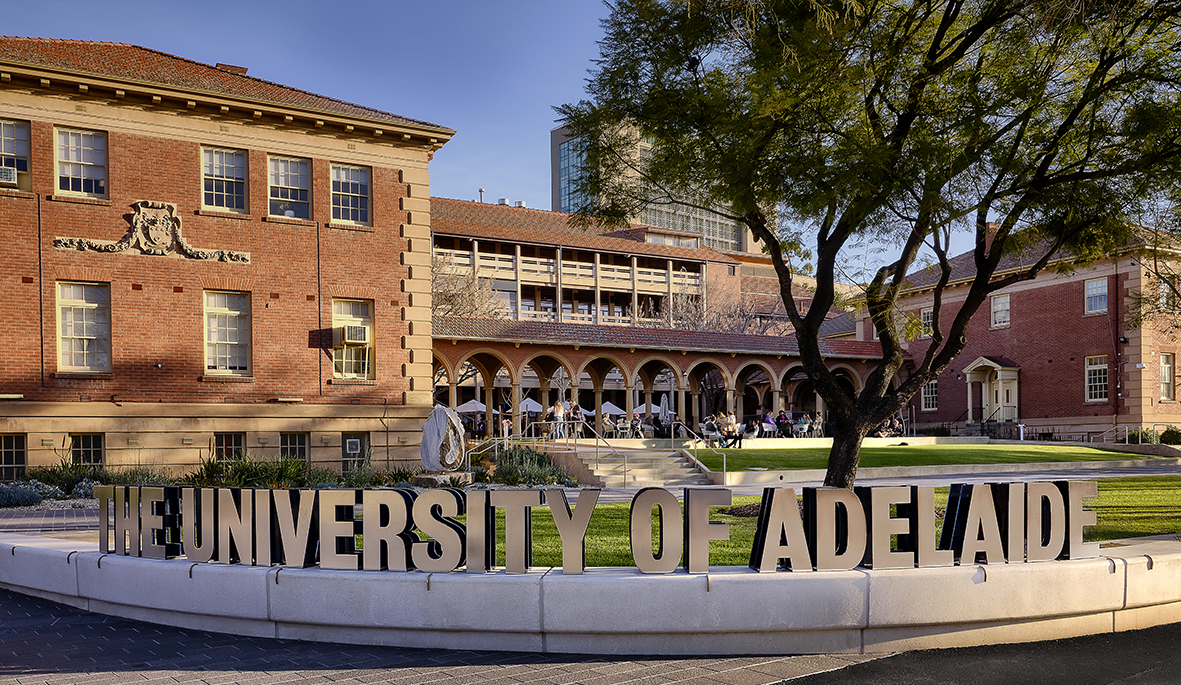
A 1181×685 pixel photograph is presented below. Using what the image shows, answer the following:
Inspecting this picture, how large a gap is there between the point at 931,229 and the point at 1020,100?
1.89 metres

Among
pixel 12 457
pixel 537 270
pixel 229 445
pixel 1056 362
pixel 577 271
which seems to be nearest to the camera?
pixel 12 457

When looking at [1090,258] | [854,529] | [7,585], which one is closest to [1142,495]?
[1090,258]

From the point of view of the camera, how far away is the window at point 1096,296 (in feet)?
132

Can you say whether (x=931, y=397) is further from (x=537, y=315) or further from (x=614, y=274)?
(x=537, y=315)

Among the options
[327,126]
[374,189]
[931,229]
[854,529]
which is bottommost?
[854,529]

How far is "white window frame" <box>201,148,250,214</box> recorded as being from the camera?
2205 cm

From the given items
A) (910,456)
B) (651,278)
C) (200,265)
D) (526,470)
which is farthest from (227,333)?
(651,278)

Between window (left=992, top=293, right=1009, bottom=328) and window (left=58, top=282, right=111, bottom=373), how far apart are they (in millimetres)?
39339

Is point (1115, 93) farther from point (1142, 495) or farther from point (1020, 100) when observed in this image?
point (1142, 495)

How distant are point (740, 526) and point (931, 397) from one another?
131 ft

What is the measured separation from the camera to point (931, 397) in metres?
49.1

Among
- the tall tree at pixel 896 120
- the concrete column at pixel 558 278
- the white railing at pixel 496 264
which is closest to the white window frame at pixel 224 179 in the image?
the tall tree at pixel 896 120

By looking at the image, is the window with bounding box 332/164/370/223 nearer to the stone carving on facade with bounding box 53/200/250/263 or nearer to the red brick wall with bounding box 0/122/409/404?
the red brick wall with bounding box 0/122/409/404

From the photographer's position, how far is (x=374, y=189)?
→ 942 inches
